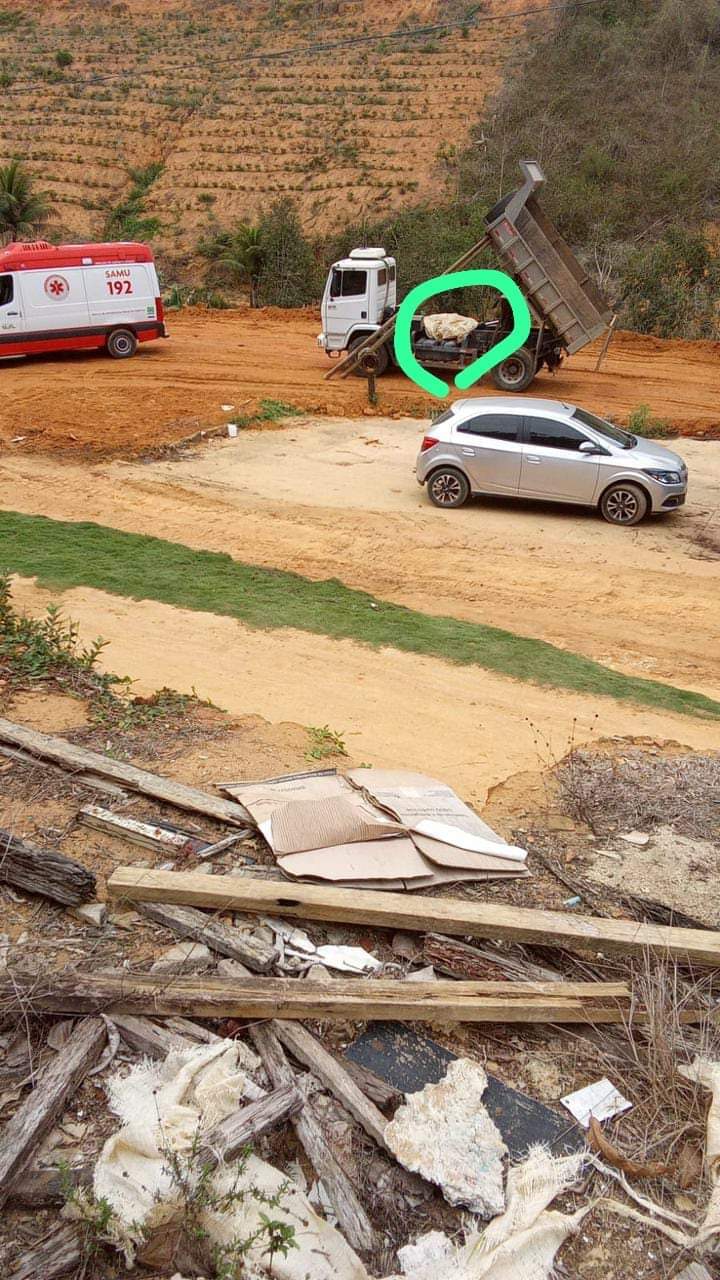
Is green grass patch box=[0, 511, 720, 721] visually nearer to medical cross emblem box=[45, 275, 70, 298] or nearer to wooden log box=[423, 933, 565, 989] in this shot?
wooden log box=[423, 933, 565, 989]

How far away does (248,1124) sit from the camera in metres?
3.46

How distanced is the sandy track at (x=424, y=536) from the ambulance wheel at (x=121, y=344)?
7.51 meters

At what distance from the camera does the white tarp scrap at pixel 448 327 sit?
2212 cm

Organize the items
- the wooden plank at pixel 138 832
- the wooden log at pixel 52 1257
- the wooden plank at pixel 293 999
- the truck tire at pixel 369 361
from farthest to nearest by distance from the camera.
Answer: the truck tire at pixel 369 361, the wooden plank at pixel 138 832, the wooden plank at pixel 293 999, the wooden log at pixel 52 1257

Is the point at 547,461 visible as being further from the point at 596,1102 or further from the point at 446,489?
the point at 596,1102

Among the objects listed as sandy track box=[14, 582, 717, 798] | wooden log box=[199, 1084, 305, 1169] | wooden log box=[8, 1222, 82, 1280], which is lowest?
sandy track box=[14, 582, 717, 798]

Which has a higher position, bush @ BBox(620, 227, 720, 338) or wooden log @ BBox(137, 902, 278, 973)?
bush @ BBox(620, 227, 720, 338)

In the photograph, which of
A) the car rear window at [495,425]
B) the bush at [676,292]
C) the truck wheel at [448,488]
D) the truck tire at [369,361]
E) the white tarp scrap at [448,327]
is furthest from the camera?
the bush at [676,292]

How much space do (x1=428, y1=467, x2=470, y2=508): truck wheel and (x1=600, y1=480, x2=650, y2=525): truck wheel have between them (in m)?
2.16

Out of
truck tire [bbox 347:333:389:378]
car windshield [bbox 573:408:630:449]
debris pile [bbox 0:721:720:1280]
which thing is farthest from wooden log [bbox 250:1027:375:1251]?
truck tire [bbox 347:333:389:378]

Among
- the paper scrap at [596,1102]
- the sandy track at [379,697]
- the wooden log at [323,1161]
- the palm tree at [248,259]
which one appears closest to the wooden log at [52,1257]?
the wooden log at [323,1161]

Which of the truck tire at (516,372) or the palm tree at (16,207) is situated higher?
the palm tree at (16,207)

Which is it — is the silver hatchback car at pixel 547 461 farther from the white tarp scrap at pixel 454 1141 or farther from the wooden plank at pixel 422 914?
the white tarp scrap at pixel 454 1141

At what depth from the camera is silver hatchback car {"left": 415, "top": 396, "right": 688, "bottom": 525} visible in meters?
14.5
